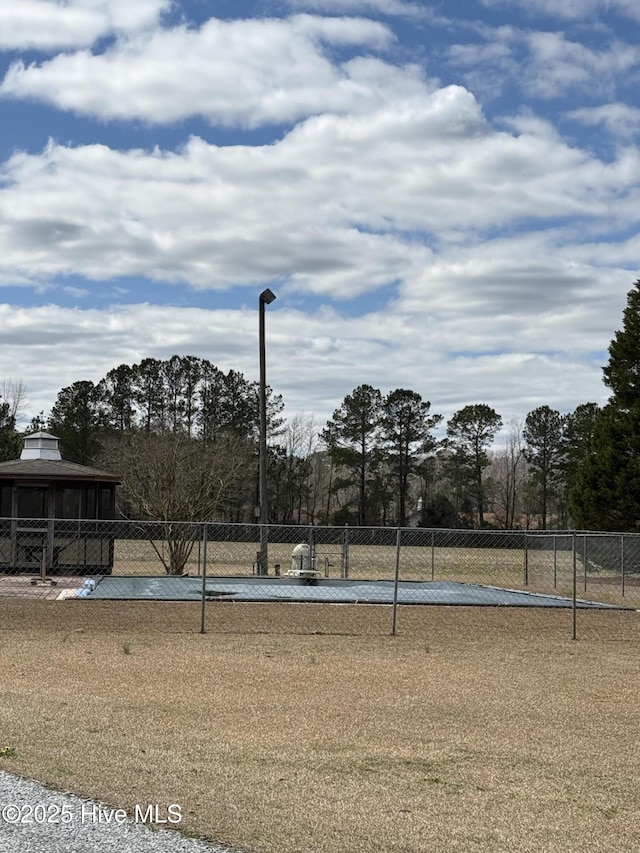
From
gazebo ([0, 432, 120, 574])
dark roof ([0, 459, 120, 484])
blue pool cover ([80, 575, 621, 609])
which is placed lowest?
blue pool cover ([80, 575, 621, 609])

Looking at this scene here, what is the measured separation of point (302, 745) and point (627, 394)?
2595cm

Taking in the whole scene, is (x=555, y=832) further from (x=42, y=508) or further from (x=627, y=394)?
(x=627, y=394)

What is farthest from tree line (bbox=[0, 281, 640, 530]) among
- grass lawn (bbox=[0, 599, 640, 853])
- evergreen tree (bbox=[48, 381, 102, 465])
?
grass lawn (bbox=[0, 599, 640, 853])

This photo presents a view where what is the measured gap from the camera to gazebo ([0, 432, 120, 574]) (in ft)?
72.0

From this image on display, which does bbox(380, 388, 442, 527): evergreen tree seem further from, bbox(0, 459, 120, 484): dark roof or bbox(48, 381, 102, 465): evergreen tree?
bbox(0, 459, 120, 484): dark roof

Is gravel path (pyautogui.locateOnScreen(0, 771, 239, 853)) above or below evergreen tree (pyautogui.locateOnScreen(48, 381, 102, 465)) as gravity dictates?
below

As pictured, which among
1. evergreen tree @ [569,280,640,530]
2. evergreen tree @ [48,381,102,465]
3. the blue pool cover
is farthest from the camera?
evergreen tree @ [48,381,102,465]

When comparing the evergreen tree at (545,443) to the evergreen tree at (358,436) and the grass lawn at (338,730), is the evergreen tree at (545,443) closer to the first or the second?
the evergreen tree at (358,436)

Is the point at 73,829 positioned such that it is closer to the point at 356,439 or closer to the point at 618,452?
the point at 618,452

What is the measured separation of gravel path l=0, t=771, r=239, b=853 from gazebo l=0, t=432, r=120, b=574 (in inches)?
642

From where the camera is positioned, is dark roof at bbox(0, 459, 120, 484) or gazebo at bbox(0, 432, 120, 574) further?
dark roof at bbox(0, 459, 120, 484)

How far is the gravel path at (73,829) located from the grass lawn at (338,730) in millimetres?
152

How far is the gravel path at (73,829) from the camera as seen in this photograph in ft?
14.9

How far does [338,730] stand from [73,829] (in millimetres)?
3080
